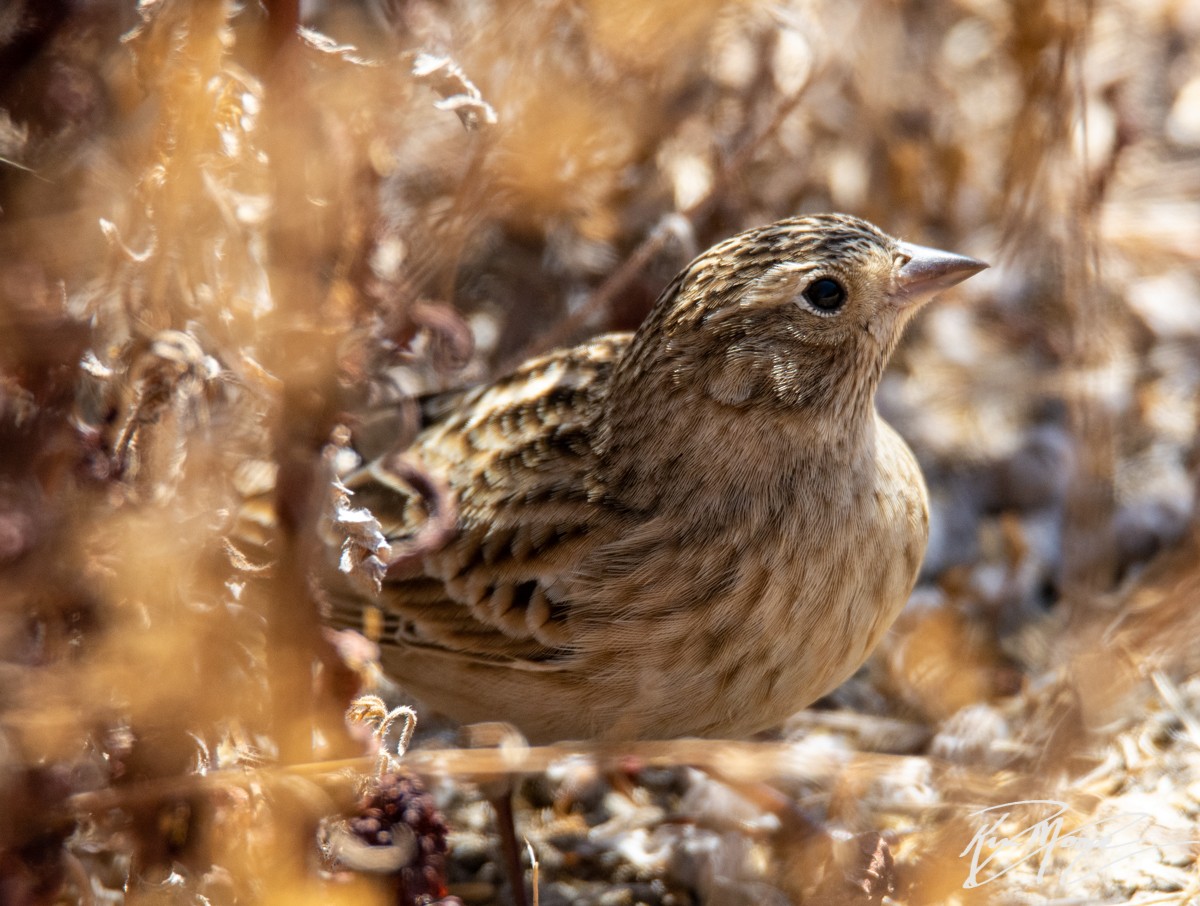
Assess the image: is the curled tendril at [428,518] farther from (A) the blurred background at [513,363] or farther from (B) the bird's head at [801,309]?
(B) the bird's head at [801,309]

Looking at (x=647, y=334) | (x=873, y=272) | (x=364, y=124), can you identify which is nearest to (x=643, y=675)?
(x=647, y=334)

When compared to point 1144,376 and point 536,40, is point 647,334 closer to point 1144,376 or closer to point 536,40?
point 536,40

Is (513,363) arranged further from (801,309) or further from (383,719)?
(383,719)

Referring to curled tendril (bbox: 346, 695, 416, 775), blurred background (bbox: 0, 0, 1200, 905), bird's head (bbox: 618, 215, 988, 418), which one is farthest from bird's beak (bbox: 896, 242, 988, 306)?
curled tendril (bbox: 346, 695, 416, 775)

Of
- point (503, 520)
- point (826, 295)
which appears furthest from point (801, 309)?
point (503, 520)

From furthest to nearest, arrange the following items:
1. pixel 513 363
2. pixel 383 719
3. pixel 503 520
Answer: pixel 513 363
pixel 503 520
pixel 383 719

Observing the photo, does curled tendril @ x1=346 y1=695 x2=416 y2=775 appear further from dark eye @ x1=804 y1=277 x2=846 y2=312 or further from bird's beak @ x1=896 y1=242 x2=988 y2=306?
bird's beak @ x1=896 y1=242 x2=988 y2=306
